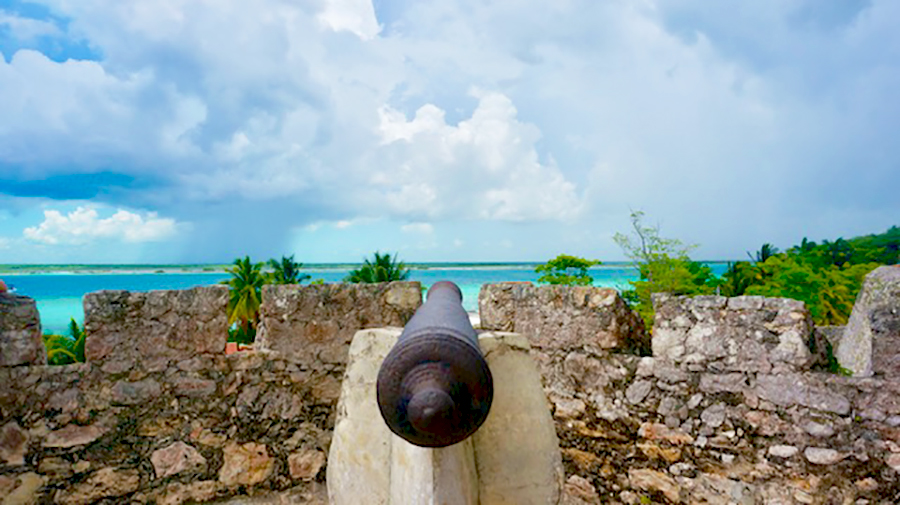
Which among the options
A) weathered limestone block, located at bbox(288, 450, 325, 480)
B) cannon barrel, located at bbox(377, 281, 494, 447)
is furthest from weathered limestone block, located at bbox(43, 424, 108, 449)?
cannon barrel, located at bbox(377, 281, 494, 447)

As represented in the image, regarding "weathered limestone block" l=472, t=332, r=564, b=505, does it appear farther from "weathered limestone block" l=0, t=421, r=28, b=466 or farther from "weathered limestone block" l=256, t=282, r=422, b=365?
"weathered limestone block" l=0, t=421, r=28, b=466

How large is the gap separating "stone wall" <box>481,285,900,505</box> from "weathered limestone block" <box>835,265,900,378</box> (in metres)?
0.12

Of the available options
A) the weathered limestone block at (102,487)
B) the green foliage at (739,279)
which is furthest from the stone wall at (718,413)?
the green foliage at (739,279)

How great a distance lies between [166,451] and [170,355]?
67 cm

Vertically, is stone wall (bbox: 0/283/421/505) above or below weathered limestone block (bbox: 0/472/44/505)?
above

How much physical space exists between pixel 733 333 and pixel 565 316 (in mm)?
1126

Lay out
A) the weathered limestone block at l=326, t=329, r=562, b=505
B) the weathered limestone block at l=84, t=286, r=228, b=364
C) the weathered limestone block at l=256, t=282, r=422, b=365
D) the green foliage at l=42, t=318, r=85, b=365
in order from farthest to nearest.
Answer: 1. the green foliage at l=42, t=318, r=85, b=365
2. the weathered limestone block at l=256, t=282, r=422, b=365
3. the weathered limestone block at l=84, t=286, r=228, b=364
4. the weathered limestone block at l=326, t=329, r=562, b=505

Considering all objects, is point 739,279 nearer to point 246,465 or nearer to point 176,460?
point 246,465

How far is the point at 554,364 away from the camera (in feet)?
13.7

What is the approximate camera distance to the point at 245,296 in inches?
805

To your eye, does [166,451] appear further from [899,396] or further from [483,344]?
[899,396]

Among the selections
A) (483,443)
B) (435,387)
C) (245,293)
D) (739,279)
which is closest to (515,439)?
(483,443)

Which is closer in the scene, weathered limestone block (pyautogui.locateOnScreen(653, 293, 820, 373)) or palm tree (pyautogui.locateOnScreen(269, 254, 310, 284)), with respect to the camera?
weathered limestone block (pyautogui.locateOnScreen(653, 293, 820, 373))

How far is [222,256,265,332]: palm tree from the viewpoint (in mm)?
19981
